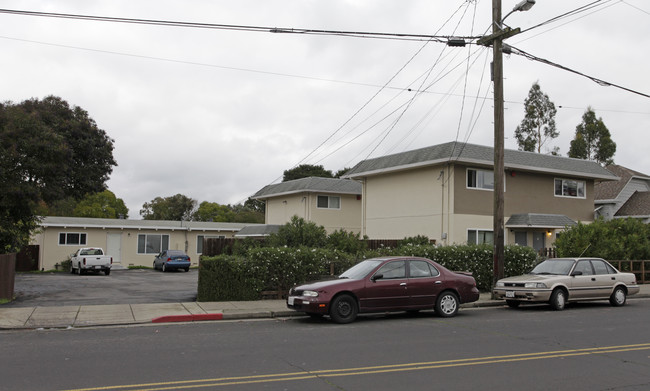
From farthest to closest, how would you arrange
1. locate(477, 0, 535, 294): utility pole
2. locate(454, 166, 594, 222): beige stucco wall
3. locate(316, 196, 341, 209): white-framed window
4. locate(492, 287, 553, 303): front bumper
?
locate(316, 196, 341, 209): white-framed window → locate(454, 166, 594, 222): beige stucco wall → locate(477, 0, 535, 294): utility pole → locate(492, 287, 553, 303): front bumper

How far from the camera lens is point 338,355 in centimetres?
858

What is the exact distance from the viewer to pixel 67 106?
32344mm

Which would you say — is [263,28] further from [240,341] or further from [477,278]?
[477,278]

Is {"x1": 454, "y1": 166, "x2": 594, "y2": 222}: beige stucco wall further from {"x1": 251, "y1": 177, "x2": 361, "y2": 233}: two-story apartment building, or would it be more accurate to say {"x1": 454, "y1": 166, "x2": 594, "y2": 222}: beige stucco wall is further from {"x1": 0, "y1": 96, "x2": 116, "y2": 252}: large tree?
{"x1": 0, "y1": 96, "x2": 116, "y2": 252}: large tree

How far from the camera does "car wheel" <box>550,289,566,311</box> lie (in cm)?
1479

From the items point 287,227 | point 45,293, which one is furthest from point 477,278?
point 45,293

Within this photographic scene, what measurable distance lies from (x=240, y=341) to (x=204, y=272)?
19.9ft

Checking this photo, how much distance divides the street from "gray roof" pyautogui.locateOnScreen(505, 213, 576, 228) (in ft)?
43.6

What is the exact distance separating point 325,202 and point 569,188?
14.3m

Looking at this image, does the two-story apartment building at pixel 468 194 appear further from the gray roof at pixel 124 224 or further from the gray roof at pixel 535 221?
the gray roof at pixel 124 224

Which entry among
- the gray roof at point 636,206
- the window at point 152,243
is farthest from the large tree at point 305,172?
the gray roof at point 636,206

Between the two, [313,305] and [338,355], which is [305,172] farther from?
[338,355]

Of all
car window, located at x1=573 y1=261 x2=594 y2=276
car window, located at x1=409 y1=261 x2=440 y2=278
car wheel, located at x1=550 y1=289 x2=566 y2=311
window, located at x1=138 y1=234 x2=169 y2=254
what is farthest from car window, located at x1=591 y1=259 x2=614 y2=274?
window, located at x1=138 y1=234 x2=169 y2=254

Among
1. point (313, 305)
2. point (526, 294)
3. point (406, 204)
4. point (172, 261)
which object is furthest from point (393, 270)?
point (172, 261)
